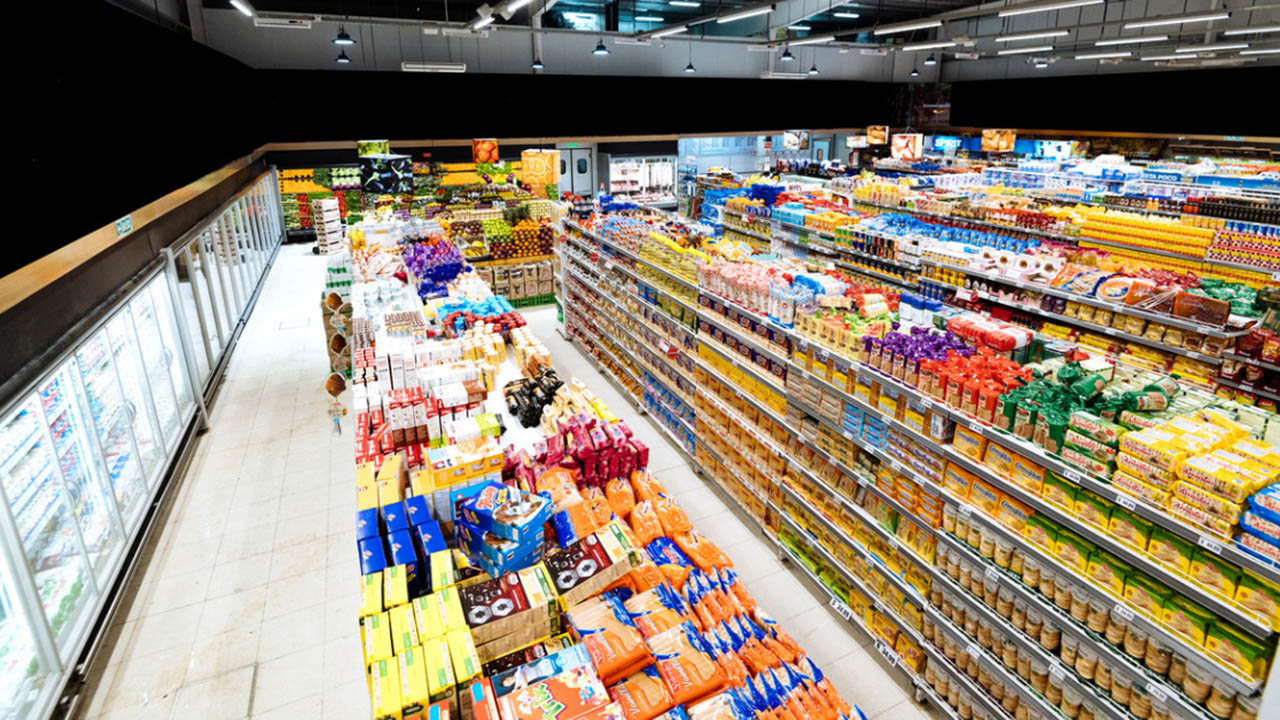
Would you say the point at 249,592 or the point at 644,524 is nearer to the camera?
the point at 644,524

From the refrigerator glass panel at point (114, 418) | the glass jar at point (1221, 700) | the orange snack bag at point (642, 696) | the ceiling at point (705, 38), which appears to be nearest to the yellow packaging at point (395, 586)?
the orange snack bag at point (642, 696)

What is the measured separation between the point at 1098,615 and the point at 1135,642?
16 cm

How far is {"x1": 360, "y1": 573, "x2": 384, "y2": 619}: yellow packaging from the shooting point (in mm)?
2785

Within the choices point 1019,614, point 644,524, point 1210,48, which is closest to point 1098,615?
point 1019,614

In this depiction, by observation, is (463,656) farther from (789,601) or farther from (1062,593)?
(789,601)

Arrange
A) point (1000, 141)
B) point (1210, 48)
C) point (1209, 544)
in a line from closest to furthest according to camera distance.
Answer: point (1209, 544) → point (1210, 48) → point (1000, 141)

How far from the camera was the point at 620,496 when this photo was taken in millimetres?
4391

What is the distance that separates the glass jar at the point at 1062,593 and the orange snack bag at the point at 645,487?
2.30 metres

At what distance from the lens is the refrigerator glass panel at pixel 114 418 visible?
5.41m

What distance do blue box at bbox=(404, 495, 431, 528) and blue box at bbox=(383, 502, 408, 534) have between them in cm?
3

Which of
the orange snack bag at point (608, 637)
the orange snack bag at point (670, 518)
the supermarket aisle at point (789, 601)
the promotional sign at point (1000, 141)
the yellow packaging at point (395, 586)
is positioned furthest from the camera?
the promotional sign at point (1000, 141)

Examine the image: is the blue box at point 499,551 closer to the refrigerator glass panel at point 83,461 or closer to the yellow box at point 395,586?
the yellow box at point 395,586

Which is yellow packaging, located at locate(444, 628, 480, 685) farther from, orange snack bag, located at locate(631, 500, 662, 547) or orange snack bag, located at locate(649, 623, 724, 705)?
orange snack bag, located at locate(631, 500, 662, 547)

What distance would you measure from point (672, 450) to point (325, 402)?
184 inches
